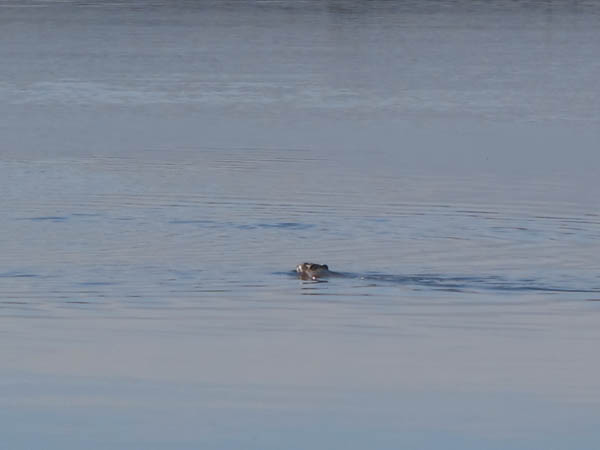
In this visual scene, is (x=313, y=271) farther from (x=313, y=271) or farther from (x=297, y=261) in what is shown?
(x=297, y=261)

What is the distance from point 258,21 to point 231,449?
53443 millimetres

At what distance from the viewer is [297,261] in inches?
642

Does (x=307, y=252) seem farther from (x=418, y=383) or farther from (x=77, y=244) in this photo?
(x=418, y=383)

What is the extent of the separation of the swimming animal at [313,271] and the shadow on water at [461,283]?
53 mm

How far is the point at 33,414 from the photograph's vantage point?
10430 mm

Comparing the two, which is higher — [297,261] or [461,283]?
[297,261]

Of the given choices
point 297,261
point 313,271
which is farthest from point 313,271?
point 297,261

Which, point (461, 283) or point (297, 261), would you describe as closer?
point (461, 283)

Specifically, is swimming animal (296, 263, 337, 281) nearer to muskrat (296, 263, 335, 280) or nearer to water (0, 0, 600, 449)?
muskrat (296, 263, 335, 280)

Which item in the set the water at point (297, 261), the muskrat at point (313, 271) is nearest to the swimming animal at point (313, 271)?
the muskrat at point (313, 271)

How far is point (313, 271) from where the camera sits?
15.0m

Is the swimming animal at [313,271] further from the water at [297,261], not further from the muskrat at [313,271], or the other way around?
the water at [297,261]

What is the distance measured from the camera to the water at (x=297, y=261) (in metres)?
10.6

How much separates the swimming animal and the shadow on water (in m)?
0.05
